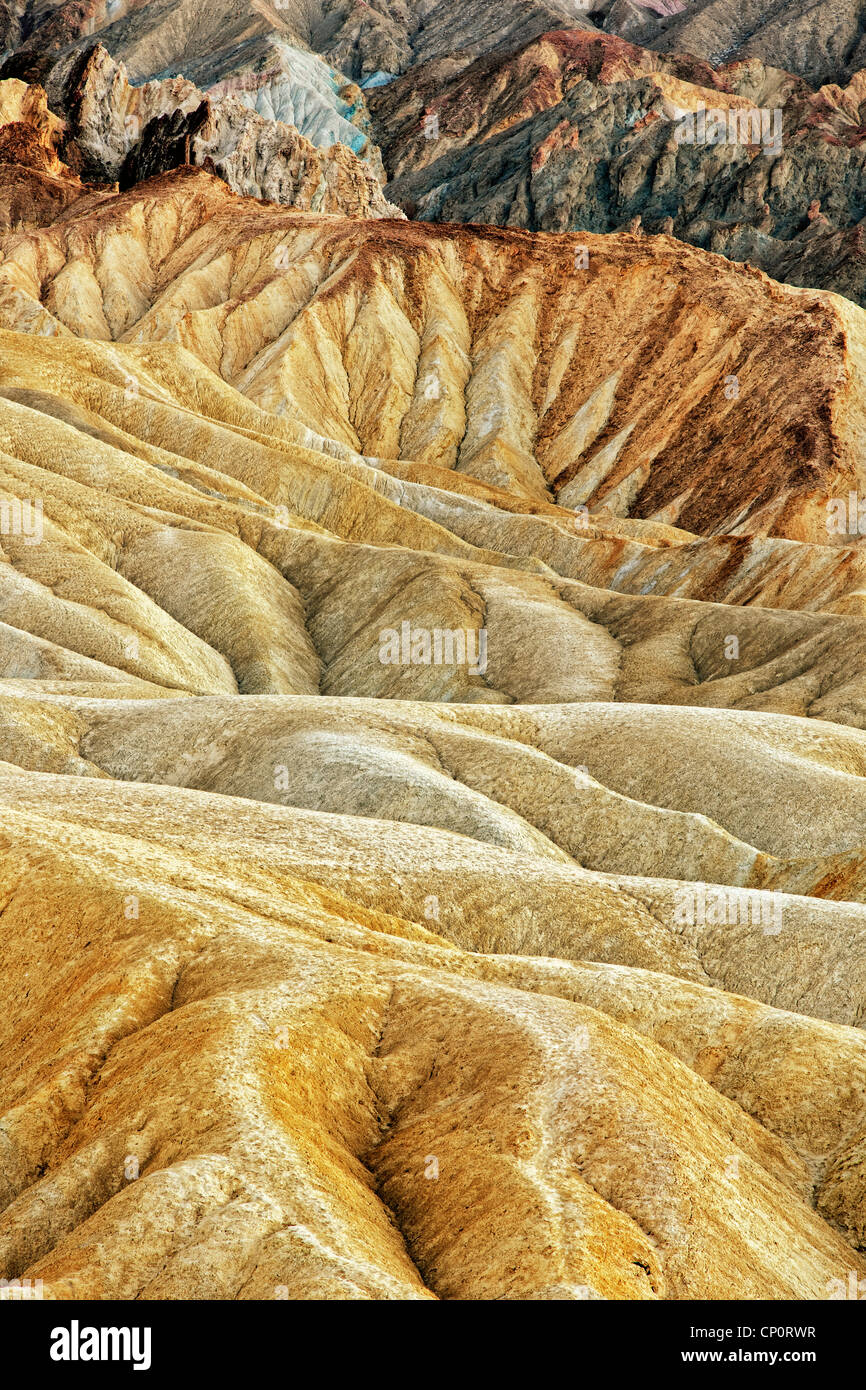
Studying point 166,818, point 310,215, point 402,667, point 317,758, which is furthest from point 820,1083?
point 310,215

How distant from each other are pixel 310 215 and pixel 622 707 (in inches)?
5446

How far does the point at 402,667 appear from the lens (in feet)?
291

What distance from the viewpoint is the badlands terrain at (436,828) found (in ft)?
66.6

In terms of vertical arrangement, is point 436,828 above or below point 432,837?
below

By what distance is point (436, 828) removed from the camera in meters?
45.8

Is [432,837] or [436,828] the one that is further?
[436,828]

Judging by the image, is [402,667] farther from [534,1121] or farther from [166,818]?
[534,1121]

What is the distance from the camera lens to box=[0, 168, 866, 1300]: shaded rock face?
2027 cm

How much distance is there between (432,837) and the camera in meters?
42.1

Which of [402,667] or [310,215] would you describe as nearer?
[402,667]

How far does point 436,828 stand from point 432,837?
3.69m

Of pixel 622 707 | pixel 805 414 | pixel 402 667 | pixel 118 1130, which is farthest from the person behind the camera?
pixel 805 414

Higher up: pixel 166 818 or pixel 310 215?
pixel 310 215

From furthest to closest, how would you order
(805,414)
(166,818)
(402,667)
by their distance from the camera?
(805,414)
(402,667)
(166,818)
